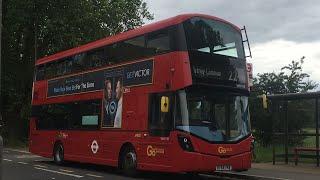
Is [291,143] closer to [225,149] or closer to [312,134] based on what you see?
[312,134]

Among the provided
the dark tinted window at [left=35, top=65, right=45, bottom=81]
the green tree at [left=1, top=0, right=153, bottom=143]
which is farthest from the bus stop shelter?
the green tree at [left=1, top=0, right=153, bottom=143]

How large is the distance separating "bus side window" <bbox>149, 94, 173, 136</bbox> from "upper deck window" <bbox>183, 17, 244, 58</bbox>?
1.60 m

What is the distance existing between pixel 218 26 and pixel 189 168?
4.05 meters

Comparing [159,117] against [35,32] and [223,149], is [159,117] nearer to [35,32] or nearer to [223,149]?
[223,149]

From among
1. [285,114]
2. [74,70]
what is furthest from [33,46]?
[285,114]

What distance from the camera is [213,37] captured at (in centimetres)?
1507

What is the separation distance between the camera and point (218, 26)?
15430mm

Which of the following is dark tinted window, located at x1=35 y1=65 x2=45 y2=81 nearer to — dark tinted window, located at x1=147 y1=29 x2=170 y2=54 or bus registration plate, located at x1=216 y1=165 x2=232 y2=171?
dark tinted window, located at x1=147 y1=29 x2=170 y2=54

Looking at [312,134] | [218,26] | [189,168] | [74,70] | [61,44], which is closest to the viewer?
[189,168]

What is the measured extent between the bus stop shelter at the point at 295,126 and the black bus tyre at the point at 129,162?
5.56 meters

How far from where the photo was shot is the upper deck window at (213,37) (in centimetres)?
1466

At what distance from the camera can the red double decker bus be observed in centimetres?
1430

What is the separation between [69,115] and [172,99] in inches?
278

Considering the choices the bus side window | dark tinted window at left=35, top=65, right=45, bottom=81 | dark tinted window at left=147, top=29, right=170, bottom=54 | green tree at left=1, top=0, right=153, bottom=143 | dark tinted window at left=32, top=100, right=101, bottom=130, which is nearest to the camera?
the bus side window
